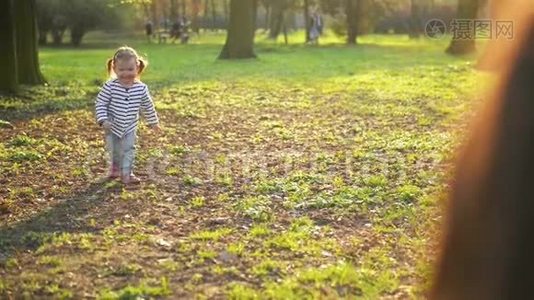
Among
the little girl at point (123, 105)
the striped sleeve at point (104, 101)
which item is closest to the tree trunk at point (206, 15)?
the little girl at point (123, 105)

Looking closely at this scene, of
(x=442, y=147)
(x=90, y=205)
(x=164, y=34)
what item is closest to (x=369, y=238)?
(x=90, y=205)

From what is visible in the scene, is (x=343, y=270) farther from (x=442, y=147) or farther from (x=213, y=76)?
(x=213, y=76)

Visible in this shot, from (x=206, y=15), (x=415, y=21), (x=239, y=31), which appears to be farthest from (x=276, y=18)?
(x=239, y=31)

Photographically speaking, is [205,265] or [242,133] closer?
[205,265]

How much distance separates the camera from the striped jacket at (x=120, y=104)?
24.8 feet

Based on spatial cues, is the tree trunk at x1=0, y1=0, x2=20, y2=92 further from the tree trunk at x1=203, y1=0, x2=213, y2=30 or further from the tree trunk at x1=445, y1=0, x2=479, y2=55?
the tree trunk at x1=203, y1=0, x2=213, y2=30

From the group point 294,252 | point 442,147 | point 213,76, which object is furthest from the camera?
point 213,76

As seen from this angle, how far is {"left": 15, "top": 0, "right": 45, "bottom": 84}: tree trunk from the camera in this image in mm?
16719

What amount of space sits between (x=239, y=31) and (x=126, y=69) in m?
20.6

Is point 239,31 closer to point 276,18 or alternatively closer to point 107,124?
point 107,124

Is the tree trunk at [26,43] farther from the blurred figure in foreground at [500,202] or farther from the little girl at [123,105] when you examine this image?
the blurred figure in foreground at [500,202]

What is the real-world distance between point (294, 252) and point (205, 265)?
681 millimetres

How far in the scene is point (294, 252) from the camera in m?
5.43

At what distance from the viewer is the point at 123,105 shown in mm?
7648
